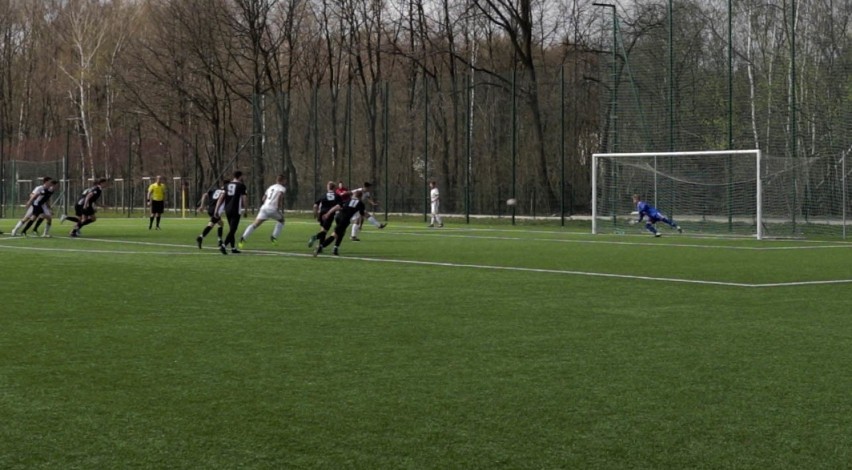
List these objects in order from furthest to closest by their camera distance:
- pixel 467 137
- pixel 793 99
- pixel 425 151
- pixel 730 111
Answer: pixel 425 151 < pixel 467 137 < pixel 730 111 < pixel 793 99

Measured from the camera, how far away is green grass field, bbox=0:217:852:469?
6.25 meters

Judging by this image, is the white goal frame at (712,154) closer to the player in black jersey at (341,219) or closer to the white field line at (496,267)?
the player in black jersey at (341,219)

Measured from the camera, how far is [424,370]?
883cm

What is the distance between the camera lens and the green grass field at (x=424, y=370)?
6254 mm

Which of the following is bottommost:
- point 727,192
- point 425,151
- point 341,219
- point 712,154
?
point 341,219

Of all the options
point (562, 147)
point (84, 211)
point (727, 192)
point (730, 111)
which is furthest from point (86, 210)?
point (730, 111)

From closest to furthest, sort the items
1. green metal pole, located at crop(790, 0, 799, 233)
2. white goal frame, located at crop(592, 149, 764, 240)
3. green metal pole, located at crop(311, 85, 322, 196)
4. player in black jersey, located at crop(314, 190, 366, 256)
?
player in black jersey, located at crop(314, 190, 366, 256), white goal frame, located at crop(592, 149, 764, 240), green metal pole, located at crop(790, 0, 799, 233), green metal pole, located at crop(311, 85, 322, 196)

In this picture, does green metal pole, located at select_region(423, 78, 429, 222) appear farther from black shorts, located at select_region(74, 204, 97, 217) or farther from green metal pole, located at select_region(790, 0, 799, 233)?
black shorts, located at select_region(74, 204, 97, 217)

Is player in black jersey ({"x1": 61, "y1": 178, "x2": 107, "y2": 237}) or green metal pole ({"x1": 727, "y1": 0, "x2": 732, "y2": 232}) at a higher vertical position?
green metal pole ({"x1": 727, "y1": 0, "x2": 732, "y2": 232})

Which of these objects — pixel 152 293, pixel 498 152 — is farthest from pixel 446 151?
pixel 152 293

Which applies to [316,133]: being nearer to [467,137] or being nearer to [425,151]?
[425,151]

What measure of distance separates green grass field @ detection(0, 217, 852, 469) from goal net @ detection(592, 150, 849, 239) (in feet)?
57.6

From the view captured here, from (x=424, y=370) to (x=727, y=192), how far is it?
3022cm

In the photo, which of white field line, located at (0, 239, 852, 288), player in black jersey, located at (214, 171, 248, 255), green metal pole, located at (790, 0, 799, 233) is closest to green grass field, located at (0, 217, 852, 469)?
white field line, located at (0, 239, 852, 288)
